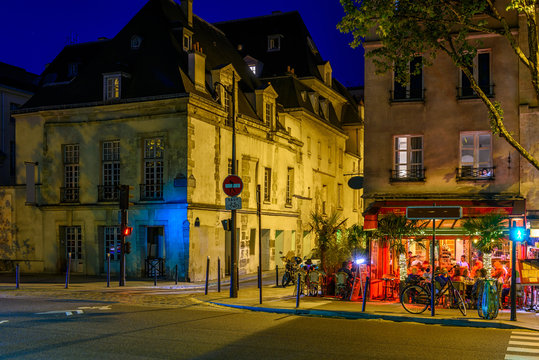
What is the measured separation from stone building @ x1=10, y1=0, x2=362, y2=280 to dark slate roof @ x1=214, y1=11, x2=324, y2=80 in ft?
31.7

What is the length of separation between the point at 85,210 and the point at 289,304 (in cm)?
1525

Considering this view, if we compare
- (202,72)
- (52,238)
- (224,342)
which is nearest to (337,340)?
(224,342)

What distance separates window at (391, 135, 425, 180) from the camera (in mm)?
21781

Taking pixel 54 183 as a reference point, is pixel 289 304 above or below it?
below

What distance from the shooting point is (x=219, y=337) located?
38.2ft

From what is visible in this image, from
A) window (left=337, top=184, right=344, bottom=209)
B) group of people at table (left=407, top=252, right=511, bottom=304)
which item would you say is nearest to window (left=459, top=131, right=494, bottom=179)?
group of people at table (left=407, top=252, right=511, bottom=304)

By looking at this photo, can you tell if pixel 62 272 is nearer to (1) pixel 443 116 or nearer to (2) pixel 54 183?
(2) pixel 54 183

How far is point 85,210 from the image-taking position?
29469 mm

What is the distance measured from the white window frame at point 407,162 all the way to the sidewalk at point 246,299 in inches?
215

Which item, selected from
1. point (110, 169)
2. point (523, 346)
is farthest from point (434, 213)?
point (110, 169)

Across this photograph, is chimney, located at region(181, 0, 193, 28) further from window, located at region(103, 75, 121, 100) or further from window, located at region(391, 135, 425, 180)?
window, located at region(391, 135, 425, 180)

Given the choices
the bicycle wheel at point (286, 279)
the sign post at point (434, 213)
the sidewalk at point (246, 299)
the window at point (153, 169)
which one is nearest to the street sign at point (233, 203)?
the sidewalk at point (246, 299)

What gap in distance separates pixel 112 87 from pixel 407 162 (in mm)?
14674

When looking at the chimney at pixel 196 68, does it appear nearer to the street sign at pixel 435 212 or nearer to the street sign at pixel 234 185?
the street sign at pixel 234 185
